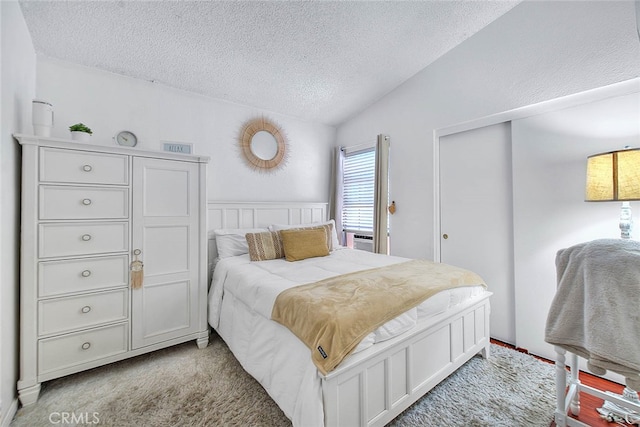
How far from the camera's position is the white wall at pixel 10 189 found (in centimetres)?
137

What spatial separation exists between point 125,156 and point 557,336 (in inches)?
112

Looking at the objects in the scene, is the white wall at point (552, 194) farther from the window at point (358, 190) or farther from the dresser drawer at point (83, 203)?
the dresser drawer at point (83, 203)

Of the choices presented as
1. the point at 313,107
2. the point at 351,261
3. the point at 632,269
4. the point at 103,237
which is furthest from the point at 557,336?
the point at 313,107

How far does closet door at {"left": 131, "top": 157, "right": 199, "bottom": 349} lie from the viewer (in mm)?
1958

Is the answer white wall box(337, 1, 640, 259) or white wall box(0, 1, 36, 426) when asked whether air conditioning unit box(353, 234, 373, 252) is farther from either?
white wall box(0, 1, 36, 426)

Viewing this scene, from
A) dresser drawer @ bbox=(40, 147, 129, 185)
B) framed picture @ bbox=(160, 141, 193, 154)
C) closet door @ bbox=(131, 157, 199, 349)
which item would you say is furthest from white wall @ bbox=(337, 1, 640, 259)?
dresser drawer @ bbox=(40, 147, 129, 185)

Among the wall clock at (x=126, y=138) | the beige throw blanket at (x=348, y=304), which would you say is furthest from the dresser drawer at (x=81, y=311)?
the wall clock at (x=126, y=138)

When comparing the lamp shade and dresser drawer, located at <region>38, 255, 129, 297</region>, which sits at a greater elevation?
the lamp shade

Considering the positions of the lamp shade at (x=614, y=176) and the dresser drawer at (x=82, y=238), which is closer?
the lamp shade at (x=614, y=176)

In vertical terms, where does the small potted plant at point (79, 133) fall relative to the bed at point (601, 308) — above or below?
above

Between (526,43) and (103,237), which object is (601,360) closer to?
(526,43)

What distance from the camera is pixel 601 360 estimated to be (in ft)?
3.51

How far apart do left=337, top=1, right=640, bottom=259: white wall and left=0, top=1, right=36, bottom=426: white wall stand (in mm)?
3176

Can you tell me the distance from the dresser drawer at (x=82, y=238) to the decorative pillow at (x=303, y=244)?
4.22ft
